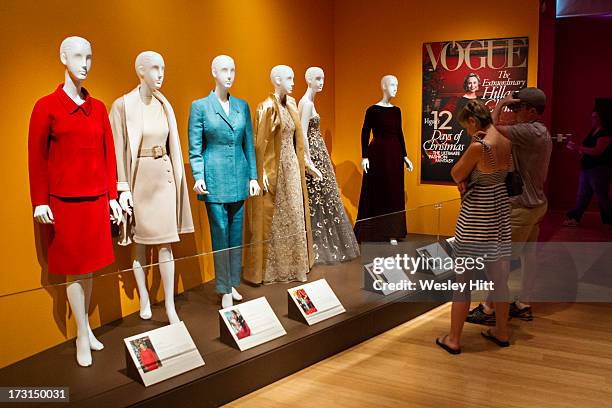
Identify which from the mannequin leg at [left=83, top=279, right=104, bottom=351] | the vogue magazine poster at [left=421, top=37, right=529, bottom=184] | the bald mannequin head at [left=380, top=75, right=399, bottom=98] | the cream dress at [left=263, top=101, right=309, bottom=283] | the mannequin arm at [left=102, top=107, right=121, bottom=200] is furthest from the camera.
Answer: the vogue magazine poster at [left=421, top=37, right=529, bottom=184]

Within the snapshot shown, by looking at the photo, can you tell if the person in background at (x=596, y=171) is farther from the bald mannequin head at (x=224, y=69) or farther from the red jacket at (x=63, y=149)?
the red jacket at (x=63, y=149)

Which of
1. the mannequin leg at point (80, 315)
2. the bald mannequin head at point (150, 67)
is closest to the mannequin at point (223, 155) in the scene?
the bald mannequin head at point (150, 67)

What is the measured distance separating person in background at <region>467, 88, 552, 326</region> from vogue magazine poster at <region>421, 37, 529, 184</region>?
1726 millimetres

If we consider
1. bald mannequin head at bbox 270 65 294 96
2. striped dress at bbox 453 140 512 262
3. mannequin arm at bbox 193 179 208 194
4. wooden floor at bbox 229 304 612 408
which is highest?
bald mannequin head at bbox 270 65 294 96

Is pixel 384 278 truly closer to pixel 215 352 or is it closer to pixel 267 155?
pixel 267 155

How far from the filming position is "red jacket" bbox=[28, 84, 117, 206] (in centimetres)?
307

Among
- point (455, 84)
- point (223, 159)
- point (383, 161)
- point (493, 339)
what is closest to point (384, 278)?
point (493, 339)

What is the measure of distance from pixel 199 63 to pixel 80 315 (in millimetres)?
2456

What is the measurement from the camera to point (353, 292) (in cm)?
408

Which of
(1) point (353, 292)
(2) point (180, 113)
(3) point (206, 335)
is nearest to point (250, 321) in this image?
(3) point (206, 335)

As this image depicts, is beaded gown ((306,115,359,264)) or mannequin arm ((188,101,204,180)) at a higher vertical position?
mannequin arm ((188,101,204,180))

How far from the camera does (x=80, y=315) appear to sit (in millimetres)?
2826

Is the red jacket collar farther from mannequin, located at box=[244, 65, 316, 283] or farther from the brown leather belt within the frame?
mannequin, located at box=[244, 65, 316, 283]

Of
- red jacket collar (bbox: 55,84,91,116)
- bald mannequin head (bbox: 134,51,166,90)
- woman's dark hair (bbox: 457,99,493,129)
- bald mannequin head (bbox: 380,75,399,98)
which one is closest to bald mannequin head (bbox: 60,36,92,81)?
red jacket collar (bbox: 55,84,91,116)
